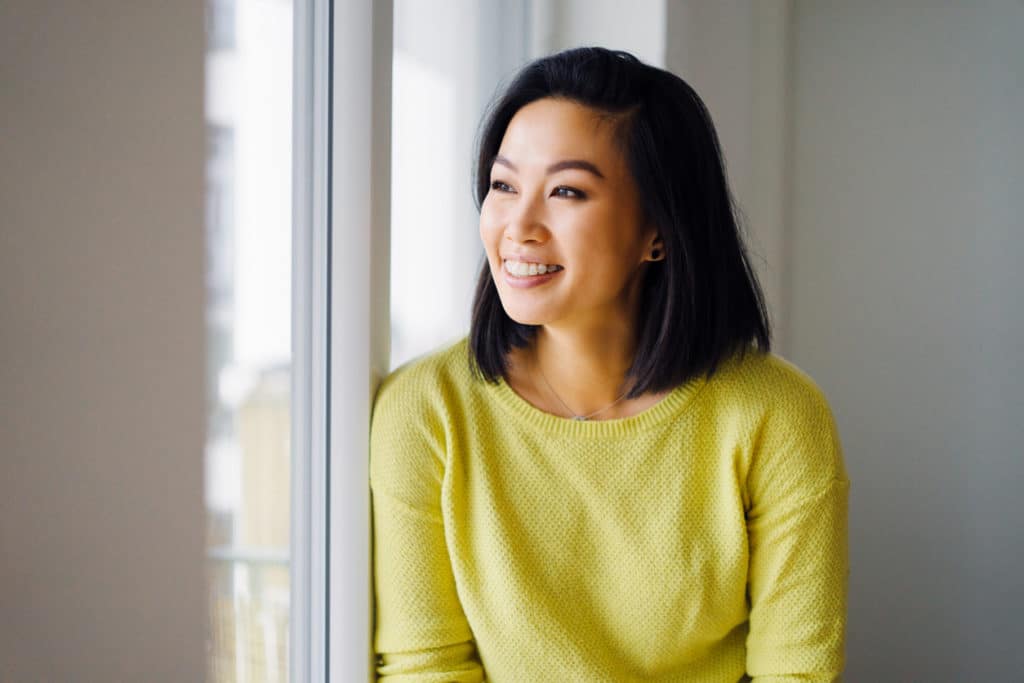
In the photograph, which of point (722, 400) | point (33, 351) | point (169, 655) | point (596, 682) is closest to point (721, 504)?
point (722, 400)

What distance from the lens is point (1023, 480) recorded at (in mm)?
2203

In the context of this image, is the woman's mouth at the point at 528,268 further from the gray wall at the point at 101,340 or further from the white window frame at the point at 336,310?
the gray wall at the point at 101,340

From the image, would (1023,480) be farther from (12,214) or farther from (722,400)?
(12,214)

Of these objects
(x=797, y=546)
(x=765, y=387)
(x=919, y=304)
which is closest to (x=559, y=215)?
(x=765, y=387)

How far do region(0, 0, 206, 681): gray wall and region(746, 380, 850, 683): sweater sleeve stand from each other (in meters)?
0.72

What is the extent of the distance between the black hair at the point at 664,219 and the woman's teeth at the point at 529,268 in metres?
0.13

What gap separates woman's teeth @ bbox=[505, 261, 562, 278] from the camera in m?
1.18

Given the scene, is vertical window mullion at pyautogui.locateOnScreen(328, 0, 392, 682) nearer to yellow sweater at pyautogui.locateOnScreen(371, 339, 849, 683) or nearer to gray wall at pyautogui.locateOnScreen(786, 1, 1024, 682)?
yellow sweater at pyautogui.locateOnScreen(371, 339, 849, 683)

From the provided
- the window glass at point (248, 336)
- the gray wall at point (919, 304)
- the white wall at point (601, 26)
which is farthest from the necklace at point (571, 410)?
the gray wall at point (919, 304)

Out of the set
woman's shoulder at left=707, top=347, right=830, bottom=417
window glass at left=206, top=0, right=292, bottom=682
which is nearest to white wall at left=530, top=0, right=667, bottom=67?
woman's shoulder at left=707, top=347, right=830, bottom=417

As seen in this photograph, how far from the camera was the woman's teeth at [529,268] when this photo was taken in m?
1.18

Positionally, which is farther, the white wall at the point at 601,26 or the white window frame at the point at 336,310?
the white wall at the point at 601,26

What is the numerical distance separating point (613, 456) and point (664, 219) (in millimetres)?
291

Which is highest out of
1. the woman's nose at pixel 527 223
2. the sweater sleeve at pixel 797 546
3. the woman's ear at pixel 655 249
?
the woman's nose at pixel 527 223
